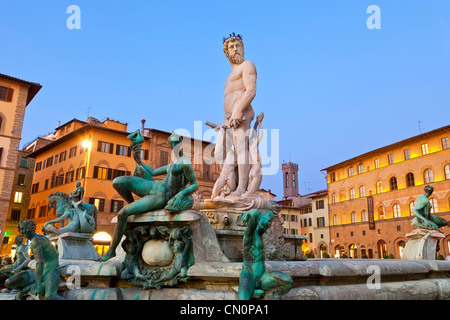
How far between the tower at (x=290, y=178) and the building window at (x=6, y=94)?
83997mm

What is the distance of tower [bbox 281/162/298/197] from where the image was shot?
346 feet

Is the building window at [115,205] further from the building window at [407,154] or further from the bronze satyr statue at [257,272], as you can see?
the bronze satyr statue at [257,272]

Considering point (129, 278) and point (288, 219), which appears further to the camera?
point (288, 219)

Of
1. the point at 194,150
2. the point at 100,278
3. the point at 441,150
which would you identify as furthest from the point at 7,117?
the point at 441,150

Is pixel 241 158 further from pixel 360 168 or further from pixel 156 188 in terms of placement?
pixel 360 168

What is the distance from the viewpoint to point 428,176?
134 ft

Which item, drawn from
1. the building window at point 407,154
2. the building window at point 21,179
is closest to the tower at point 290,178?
→ the building window at point 407,154

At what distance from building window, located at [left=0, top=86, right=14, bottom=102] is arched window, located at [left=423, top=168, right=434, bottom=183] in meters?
42.8

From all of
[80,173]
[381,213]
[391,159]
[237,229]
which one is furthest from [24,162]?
[237,229]

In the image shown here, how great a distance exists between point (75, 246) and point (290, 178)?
100722mm

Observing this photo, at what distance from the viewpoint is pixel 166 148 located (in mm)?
40562
